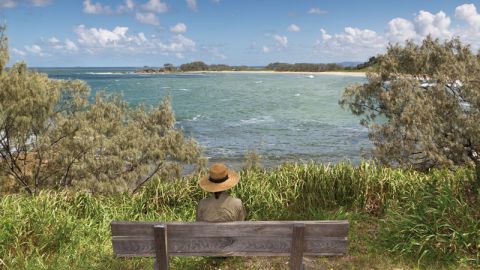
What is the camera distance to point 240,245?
4.52 meters

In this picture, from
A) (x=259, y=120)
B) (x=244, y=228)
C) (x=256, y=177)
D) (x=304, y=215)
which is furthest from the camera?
(x=259, y=120)

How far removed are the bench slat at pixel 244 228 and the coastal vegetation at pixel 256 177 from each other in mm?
1624

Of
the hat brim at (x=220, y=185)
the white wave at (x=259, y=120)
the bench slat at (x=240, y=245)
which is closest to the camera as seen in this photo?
the bench slat at (x=240, y=245)

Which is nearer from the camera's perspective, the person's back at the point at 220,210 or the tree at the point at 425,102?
the person's back at the point at 220,210

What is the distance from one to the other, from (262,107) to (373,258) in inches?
2389

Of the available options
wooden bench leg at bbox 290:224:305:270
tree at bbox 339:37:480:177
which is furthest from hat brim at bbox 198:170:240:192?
tree at bbox 339:37:480:177

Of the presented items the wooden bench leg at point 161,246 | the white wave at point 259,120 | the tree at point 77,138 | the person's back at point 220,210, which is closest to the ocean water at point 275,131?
the white wave at point 259,120

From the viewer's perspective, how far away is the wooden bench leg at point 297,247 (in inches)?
173

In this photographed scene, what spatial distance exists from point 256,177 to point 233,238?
5167 mm

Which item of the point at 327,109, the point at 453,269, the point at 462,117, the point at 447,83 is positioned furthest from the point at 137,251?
the point at 327,109

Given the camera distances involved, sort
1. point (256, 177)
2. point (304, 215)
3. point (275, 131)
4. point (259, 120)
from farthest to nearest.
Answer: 1. point (259, 120)
2. point (275, 131)
3. point (256, 177)
4. point (304, 215)

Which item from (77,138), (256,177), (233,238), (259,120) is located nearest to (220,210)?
(233,238)

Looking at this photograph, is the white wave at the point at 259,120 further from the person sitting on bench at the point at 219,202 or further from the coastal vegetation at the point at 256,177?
the person sitting on bench at the point at 219,202

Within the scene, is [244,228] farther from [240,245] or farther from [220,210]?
[220,210]
